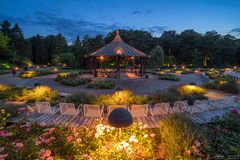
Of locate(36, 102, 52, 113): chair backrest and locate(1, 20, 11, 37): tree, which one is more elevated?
locate(1, 20, 11, 37): tree

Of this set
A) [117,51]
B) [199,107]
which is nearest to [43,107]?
[199,107]

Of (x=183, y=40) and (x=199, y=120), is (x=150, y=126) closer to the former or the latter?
(x=199, y=120)

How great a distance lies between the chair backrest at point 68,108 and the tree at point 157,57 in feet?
105

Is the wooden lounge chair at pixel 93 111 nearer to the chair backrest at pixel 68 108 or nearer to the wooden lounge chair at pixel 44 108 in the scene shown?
the chair backrest at pixel 68 108

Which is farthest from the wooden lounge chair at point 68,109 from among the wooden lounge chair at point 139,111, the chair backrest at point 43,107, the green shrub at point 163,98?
the green shrub at point 163,98

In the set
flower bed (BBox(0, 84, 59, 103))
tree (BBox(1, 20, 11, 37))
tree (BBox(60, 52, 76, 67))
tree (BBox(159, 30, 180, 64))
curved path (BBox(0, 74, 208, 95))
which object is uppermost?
tree (BBox(1, 20, 11, 37))

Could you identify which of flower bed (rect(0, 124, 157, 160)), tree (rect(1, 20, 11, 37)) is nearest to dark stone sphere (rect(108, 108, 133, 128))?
flower bed (rect(0, 124, 157, 160))

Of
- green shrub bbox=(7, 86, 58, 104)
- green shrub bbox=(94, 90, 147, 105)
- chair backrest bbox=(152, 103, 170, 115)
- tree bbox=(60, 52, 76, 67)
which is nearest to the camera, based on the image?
chair backrest bbox=(152, 103, 170, 115)

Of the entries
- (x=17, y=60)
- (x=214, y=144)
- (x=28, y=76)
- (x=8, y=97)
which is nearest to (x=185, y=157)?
(x=214, y=144)

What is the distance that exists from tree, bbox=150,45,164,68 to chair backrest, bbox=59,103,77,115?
105 feet

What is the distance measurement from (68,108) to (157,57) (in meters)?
32.3

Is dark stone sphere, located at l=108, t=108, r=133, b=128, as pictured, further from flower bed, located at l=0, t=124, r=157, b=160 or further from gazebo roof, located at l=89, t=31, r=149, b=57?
gazebo roof, located at l=89, t=31, r=149, b=57

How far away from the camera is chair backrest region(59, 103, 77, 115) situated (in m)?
7.35

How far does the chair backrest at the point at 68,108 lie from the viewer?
289 inches
